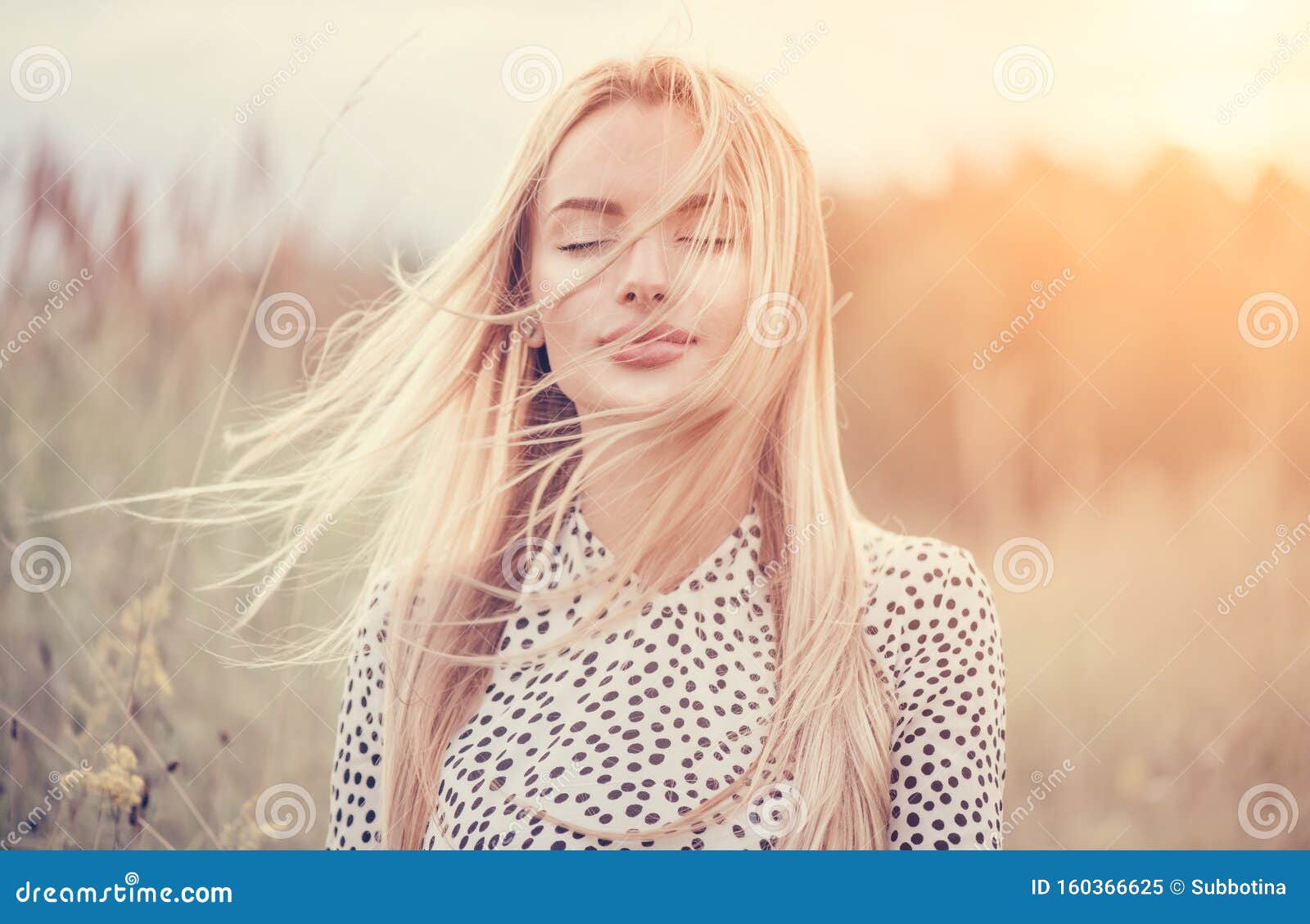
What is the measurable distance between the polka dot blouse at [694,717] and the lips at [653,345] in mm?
311

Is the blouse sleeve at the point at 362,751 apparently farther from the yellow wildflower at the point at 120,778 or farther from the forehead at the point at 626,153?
the forehead at the point at 626,153

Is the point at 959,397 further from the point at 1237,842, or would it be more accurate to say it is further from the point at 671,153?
the point at 1237,842

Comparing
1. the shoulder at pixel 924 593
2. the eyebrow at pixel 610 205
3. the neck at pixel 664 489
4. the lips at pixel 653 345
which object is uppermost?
the eyebrow at pixel 610 205

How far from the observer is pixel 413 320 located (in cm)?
223

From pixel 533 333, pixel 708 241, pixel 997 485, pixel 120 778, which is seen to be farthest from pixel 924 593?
pixel 120 778

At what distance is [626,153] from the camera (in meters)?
2.04

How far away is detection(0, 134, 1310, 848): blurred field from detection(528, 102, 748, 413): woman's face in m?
0.34

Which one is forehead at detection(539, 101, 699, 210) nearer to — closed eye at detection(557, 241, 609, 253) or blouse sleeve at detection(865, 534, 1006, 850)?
closed eye at detection(557, 241, 609, 253)

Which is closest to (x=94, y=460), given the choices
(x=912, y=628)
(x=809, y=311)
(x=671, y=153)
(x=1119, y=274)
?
(x=671, y=153)

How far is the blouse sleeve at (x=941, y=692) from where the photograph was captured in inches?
74.4

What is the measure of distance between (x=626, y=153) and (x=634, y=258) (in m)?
0.19

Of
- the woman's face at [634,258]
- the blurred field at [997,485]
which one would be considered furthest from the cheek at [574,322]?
the blurred field at [997,485]

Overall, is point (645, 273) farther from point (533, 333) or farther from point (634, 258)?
point (533, 333)

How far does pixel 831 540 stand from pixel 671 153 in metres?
0.75
